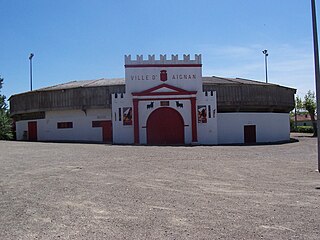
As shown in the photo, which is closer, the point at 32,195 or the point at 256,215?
the point at 256,215

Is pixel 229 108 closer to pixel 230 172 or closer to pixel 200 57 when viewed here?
pixel 200 57

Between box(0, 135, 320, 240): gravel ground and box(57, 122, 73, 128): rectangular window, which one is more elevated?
box(57, 122, 73, 128): rectangular window

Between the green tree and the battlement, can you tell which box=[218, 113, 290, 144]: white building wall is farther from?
the green tree

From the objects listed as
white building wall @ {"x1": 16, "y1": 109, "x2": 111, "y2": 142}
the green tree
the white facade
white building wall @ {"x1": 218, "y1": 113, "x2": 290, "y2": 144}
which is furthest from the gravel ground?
the green tree

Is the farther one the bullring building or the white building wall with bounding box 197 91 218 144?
the white building wall with bounding box 197 91 218 144

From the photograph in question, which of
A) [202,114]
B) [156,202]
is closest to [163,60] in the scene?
[202,114]

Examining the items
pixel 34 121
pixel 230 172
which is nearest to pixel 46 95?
pixel 34 121

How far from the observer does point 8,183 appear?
36.4 feet

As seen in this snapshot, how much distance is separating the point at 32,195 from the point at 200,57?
87.1 feet

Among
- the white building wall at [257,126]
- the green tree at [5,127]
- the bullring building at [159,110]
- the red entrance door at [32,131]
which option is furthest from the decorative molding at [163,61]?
the green tree at [5,127]

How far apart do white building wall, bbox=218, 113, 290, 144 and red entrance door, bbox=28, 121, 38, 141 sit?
726 inches

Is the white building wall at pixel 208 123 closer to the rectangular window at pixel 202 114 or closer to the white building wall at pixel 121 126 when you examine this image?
the rectangular window at pixel 202 114

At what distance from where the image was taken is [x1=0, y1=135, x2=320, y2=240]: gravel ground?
6.46 m

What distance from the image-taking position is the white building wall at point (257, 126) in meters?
36.2
